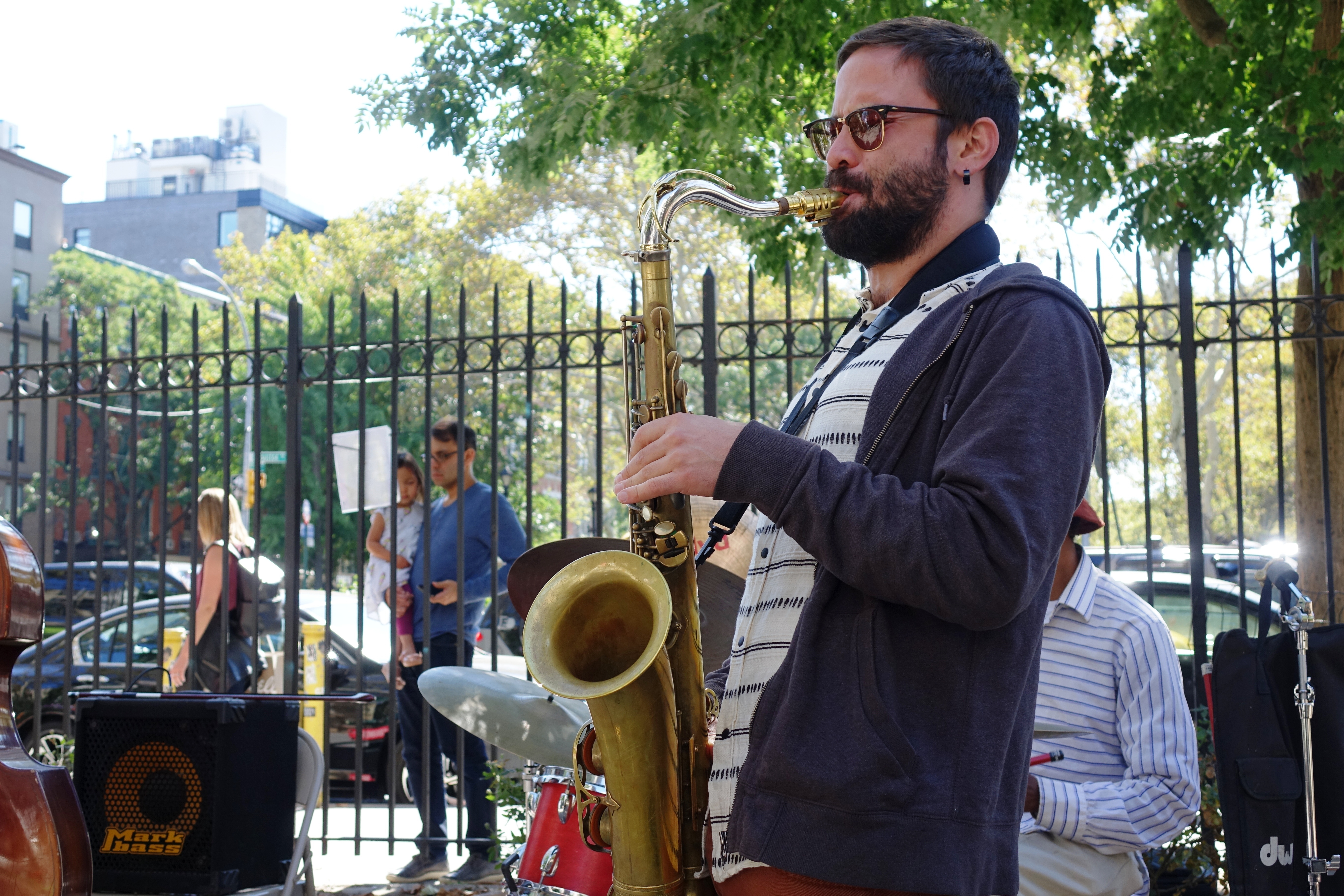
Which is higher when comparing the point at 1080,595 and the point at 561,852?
the point at 1080,595

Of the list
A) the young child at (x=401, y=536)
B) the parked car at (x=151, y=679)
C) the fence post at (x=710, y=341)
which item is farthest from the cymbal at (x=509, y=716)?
the parked car at (x=151, y=679)

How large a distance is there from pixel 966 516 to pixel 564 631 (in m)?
0.70

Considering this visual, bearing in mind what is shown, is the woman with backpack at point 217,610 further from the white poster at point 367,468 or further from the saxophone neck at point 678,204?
the saxophone neck at point 678,204

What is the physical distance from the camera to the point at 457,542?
5336 millimetres

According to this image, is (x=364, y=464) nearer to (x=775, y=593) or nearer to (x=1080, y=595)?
(x=1080, y=595)

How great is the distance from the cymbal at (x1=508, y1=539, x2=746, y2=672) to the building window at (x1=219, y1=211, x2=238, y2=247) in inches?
2206

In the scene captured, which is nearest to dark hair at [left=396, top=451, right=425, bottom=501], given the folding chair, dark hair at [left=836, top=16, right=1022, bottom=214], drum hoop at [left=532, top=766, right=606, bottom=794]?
the folding chair

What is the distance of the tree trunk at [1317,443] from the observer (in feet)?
17.7

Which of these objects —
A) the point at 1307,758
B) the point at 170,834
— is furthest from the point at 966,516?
the point at 170,834

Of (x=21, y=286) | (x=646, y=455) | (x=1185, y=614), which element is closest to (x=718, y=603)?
(x=646, y=455)

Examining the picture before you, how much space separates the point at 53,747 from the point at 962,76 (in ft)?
20.6

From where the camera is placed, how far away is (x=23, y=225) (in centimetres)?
3716

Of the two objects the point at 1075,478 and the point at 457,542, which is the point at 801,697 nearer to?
the point at 1075,478

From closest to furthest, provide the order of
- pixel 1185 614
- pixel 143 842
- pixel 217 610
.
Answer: pixel 143 842, pixel 217 610, pixel 1185 614
